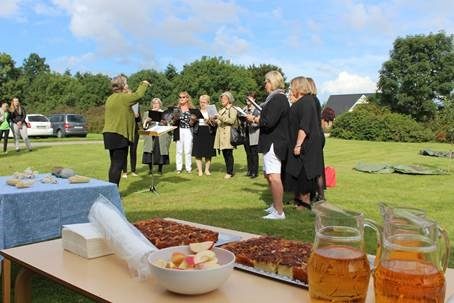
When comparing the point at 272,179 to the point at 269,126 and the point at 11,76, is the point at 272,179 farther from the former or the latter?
the point at 11,76

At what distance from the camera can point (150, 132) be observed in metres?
7.70

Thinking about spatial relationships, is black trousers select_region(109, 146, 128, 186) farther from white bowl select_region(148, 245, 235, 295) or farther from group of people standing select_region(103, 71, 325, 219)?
white bowl select_region(148, 245, 235, 295)

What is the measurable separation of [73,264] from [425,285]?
130 cm

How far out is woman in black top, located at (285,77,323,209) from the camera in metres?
6.02

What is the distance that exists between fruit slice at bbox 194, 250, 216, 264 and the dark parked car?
1084 inches

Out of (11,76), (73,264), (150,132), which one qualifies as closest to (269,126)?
(150,132)

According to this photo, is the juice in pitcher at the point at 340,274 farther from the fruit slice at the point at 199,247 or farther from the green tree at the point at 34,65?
the green tree at the point at 34,65

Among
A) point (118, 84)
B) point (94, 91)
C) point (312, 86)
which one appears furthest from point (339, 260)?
point (94, 91)

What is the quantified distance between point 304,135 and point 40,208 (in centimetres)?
337

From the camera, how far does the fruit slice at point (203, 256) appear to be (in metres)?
1.57

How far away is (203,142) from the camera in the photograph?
414 inches

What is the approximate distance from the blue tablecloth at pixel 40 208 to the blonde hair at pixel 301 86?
294 centimetres

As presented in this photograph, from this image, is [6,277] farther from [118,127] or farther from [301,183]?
[301,183]

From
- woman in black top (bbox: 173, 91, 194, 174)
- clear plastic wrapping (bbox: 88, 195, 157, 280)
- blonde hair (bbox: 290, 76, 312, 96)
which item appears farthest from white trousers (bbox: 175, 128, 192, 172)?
clear plastic wrapping (bbox: 88, 195, 157, 280)
